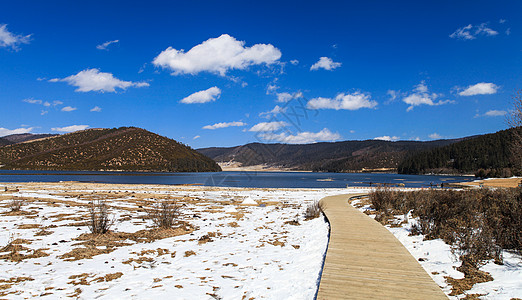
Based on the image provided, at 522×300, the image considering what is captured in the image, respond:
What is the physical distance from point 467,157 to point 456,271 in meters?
151

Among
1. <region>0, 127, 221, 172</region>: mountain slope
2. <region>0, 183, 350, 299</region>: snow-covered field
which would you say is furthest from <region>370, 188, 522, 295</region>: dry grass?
<region>0, 127, 221, 172</region>: mountain slope

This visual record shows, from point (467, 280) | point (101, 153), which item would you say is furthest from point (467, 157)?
point (101, 153)

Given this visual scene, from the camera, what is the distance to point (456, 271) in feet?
20.2

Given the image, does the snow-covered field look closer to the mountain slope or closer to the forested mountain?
the forested mountain

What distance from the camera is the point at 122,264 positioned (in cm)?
707

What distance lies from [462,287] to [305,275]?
2995 mm

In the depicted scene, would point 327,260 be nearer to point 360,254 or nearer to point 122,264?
point 360,254

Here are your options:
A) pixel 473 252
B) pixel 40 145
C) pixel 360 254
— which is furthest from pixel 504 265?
pixel 40 145

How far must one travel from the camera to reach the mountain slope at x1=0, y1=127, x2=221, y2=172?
130 meters

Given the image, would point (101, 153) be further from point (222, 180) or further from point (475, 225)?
point (475, 225)

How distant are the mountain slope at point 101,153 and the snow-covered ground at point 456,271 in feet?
455

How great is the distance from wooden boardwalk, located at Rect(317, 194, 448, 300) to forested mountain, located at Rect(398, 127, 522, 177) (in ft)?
404

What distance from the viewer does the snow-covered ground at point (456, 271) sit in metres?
4.91

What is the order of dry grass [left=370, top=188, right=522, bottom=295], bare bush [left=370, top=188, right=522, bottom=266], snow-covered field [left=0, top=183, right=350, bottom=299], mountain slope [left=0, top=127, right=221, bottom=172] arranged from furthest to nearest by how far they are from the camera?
mountain slope [left=0, top=127, right=221, bottom=172] < bare bush [left=370, top=188, right=522, bottom=266] < dry grass [left=370, top=188, right=522, bottom=295] < snow-covered field [left=0, top=183, right=350, bottom=299]
